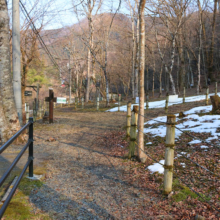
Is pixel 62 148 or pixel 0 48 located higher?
pixel 0 48

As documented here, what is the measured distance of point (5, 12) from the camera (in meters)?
6.23

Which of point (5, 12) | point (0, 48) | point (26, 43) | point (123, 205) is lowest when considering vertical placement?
point (123, 205)

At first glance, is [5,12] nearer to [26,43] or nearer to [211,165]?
[211,165]

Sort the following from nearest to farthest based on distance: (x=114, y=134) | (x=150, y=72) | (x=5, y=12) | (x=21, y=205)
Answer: (x=21, y=205), (x=5, y=12), (x=114, y=134), (x=150, y=72)

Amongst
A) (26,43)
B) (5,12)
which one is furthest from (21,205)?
(26,43)

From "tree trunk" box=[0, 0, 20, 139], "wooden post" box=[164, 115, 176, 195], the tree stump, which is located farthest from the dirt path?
the tree stump

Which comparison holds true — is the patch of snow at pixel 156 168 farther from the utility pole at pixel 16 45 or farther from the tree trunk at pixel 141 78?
the utility pole at pixel 16 45

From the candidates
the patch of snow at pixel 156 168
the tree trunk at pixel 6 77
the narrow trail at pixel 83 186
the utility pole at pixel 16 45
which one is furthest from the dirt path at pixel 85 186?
the utility pole at pixel 16 45

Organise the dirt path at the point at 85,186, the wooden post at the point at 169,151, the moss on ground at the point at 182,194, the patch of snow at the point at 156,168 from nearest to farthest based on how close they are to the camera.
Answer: the dirt path at the point at 85,186 → the moss on ground at the point at 182,194 → the wooden post at the point at 169,151 → the patch of snow at the point at 156,168

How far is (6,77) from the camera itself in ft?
21.3

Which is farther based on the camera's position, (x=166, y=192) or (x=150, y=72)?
(x=150, y=72)

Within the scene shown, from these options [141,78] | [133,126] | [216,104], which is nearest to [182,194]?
[133,126]

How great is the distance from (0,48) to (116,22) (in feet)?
67.4

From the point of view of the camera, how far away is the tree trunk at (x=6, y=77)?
20.4ft
